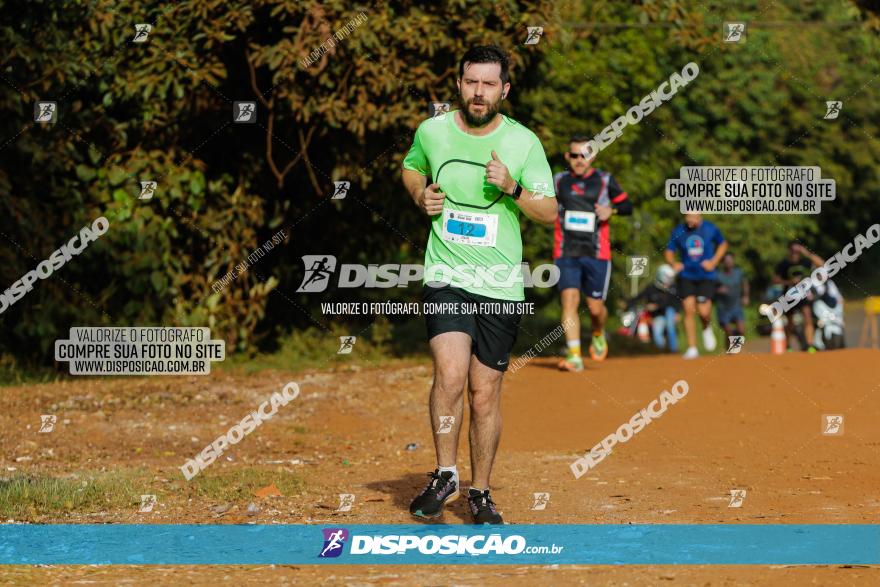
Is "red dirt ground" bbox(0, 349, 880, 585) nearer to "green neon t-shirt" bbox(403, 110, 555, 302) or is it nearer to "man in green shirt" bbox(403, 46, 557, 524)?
"man in green shirt" bbox(403, 46, 557, 524)

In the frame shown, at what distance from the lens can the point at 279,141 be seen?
15227mm

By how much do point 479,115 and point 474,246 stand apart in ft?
2.13

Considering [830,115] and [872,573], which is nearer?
[872,573]

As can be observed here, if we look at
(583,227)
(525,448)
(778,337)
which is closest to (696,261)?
(583,227)

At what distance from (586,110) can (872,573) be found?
1612cm

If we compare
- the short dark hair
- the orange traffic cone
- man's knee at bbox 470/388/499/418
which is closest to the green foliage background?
the orange traffic cone

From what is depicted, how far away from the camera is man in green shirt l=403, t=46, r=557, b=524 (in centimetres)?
708

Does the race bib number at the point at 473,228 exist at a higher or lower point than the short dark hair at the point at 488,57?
lower

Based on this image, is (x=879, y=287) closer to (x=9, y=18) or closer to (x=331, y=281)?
(x=331, y=281)

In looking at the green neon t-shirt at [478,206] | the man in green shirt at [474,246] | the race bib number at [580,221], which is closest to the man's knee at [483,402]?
the man in green shirt at [474,246]

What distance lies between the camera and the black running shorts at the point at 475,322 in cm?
715

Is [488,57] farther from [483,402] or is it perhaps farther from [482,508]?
[482,508]

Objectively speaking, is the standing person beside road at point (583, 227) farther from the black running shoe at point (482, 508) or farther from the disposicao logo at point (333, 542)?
the disposicao logo at point (333, 542)

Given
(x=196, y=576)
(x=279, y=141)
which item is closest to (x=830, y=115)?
(x=279, y=141)
